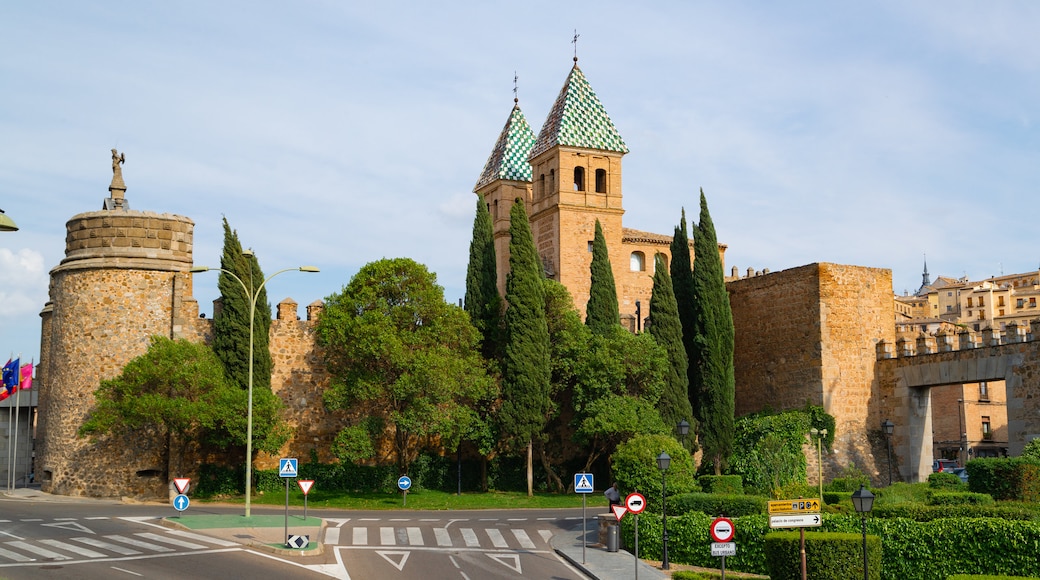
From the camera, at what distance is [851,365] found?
140 ft

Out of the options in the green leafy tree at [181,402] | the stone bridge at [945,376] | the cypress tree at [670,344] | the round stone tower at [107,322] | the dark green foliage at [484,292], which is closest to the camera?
the green leafy tree at [181,402]

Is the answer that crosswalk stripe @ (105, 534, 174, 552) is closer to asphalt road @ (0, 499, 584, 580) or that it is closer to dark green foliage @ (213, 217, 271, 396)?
asphalt road @ (0, 499, 584, 580)

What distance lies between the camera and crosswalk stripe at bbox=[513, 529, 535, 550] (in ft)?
90.5

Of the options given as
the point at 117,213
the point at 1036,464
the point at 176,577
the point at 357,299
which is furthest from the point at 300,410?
the point at 1036,464

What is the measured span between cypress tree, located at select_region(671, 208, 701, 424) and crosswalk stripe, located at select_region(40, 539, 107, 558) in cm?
2417

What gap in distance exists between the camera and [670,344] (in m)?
42.3

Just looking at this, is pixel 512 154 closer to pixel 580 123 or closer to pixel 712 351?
A: pixel 580 123

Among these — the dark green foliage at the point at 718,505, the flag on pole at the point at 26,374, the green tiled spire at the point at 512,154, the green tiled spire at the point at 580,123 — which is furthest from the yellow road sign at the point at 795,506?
the green tiled spire at the point at 512,154

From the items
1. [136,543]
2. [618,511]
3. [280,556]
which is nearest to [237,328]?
[136,543]

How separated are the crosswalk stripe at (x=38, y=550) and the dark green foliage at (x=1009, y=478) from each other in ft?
77.2

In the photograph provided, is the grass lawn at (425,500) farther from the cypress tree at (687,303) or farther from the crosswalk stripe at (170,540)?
the crosswalk stripe at (170,540)

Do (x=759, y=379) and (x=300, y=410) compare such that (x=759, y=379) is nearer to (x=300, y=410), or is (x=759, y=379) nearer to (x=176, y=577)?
(x=300, y=410)

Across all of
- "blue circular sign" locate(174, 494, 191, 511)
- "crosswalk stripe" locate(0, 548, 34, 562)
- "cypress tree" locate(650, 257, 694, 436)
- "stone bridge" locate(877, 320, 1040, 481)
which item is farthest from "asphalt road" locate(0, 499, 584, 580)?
"stone bridge" locate(877, 320, 1040, 481)

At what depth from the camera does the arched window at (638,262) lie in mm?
63344
